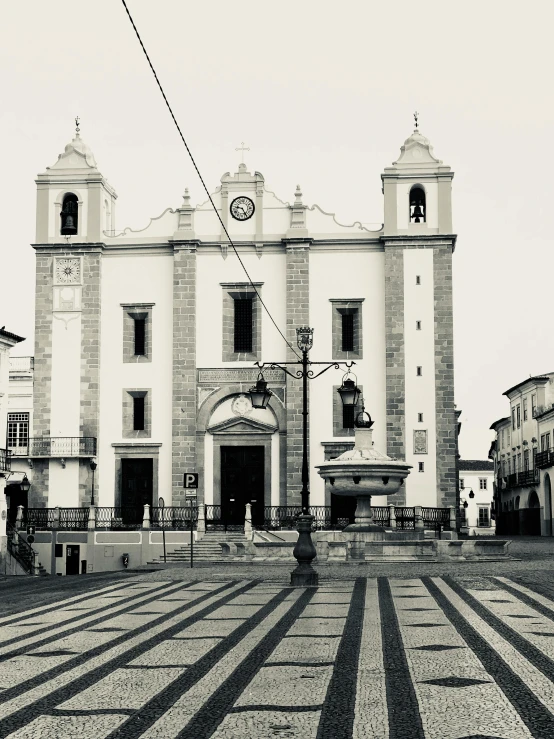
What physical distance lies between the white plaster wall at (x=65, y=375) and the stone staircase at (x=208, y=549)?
7707mm

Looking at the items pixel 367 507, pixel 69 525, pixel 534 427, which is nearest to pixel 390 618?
pixel 367 507

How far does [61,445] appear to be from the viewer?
1705 inches

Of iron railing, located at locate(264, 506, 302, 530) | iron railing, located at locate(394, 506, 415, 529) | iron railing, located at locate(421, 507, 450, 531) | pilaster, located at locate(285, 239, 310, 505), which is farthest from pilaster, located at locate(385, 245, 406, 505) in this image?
iron railing, located at locate(264, 506, 302, 530)

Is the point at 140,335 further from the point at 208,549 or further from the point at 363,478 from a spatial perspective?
the point at 363,478

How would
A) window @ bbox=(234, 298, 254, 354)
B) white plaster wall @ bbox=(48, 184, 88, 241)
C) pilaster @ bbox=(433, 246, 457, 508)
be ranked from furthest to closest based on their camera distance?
white plaster wall @ bbox=(48, 184, 88, 241) → window @ bbox=(234, 298, 254, 354) → pilaster @ bbox=(433, 246, 457, 508)

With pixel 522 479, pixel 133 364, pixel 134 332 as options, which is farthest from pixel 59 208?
pixel 522 479

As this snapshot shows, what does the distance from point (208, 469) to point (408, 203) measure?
40.8ft

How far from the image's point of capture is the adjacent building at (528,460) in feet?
218

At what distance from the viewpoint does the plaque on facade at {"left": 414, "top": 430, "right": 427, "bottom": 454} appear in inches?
1665

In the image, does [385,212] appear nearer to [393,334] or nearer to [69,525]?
[393,334]

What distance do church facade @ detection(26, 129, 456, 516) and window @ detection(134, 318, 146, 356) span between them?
0.09 metres

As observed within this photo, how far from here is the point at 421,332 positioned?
42.9 meters

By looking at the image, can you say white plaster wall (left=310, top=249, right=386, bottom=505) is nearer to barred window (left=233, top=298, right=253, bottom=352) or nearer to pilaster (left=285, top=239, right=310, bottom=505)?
pilaster (left=285, top=239, right=310, bottom=505)

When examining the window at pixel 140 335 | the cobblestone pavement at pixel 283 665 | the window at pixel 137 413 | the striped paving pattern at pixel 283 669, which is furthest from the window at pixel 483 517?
the striped paving pattern at pixel 283 669
